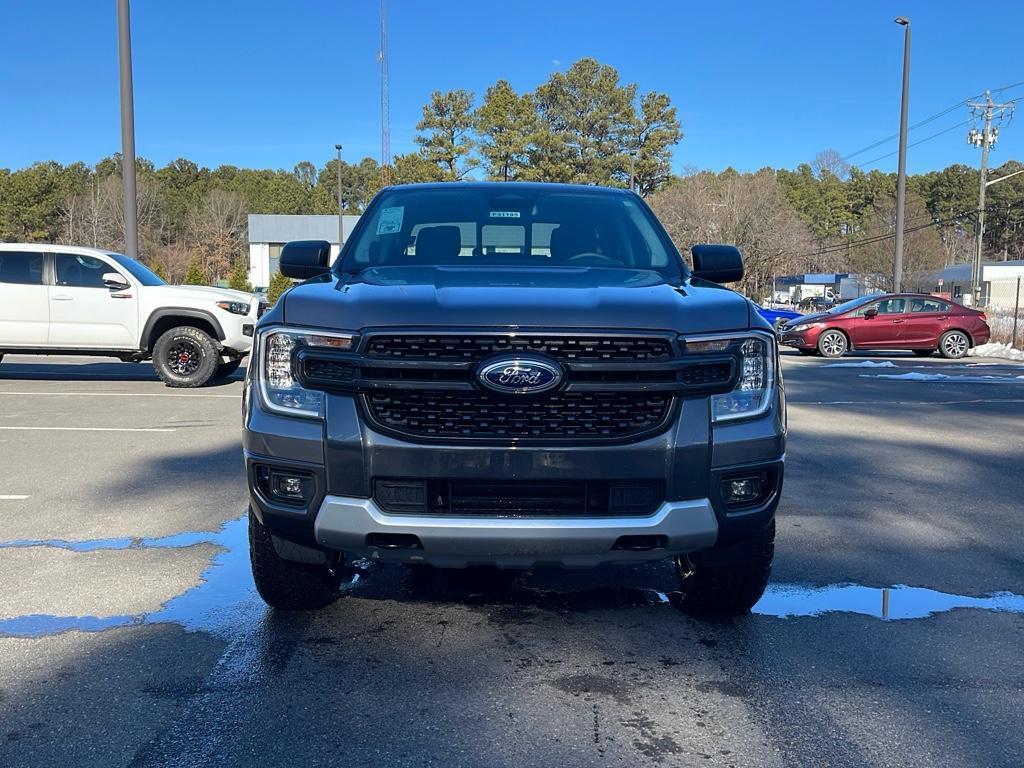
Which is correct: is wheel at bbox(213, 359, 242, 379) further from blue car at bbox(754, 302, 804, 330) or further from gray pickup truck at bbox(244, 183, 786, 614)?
blue car at bbox(754, 302, 804, 330)

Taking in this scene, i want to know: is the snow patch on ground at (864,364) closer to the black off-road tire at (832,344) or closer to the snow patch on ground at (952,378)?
the snow patch on ground at (952,378)

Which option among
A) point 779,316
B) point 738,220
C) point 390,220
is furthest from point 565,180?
point 390,220

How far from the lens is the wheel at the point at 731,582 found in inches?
151

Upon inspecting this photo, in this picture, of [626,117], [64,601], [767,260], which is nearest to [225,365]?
[64,601]

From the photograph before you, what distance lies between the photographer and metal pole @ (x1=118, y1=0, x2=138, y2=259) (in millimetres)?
15859

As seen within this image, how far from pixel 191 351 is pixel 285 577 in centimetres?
932

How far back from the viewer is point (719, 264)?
4.83 metres

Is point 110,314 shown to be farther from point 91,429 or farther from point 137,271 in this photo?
point 91,429

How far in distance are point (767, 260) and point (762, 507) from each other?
45631mm

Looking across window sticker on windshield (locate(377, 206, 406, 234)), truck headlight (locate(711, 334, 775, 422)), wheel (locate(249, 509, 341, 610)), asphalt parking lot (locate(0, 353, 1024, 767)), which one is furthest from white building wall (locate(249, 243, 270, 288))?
truck headlight (locate(711, 334, 775, 422))

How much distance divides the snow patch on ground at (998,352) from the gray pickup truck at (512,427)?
19.0 meters

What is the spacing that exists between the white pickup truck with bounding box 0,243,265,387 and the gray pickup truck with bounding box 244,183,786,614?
9.33m

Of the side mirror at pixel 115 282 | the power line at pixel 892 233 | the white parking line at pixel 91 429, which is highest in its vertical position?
the power line at pixel 892 233

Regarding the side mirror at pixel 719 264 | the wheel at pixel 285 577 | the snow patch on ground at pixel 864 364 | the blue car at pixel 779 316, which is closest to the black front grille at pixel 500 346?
the wheel at pixel 285 577
